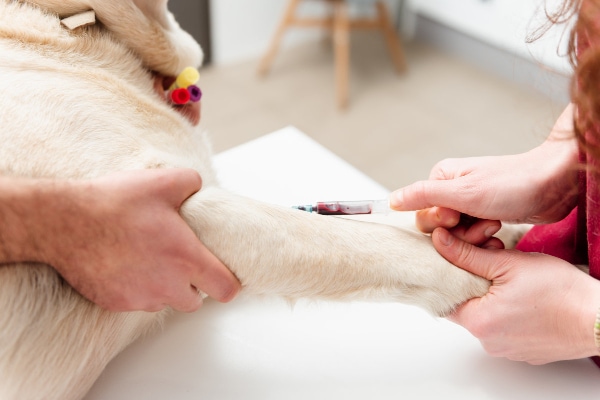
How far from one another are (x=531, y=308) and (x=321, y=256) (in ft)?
0.79

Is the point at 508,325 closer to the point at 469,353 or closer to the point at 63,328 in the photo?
the point at 469,353

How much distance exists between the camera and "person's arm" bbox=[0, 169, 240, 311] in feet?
1.70

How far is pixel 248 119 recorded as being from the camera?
2143 millimetres

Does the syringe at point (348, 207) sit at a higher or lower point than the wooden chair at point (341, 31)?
higher

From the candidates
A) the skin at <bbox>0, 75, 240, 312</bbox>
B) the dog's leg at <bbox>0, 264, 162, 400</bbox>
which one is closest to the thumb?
the skin at <bbox>0, 75, 240, 312</bbox>

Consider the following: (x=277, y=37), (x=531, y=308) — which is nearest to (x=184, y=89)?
(x=531, y=308)

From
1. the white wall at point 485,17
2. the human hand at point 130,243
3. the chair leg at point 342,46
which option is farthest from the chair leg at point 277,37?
the human hand at point 130,243

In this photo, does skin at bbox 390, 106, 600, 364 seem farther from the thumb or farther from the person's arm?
the person's arm

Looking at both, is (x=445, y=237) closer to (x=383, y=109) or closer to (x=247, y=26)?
(x=383, y=109)

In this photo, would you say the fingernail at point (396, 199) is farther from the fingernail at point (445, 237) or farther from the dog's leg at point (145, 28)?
the dog's leg at point (145, 28)

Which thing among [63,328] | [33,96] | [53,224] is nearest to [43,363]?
[63,328]

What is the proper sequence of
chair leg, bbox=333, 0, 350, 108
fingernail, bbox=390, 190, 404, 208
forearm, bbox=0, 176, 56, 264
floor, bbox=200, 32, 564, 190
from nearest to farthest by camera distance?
forearm, bbox=0, 176, 56, 264 → fingernail, bbox=390, 190, 404, 208 → floor, bbox=200, 32, 564, 190 → chair leg, bbox=333, 0, 350, 108

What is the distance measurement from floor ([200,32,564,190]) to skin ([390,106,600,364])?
43.1 inches

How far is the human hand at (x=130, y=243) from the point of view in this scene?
20.8 inches
